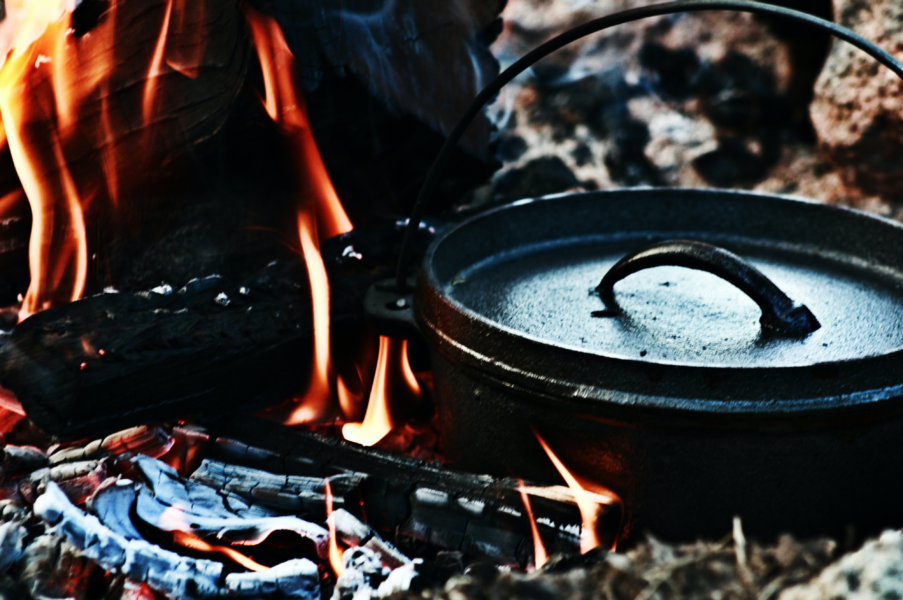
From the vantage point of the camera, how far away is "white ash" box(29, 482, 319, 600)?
4.16 ft

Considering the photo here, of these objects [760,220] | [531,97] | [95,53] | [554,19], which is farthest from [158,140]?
[554,19]

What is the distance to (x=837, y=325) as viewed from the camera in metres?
1.44

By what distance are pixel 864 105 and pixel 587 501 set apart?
233cm

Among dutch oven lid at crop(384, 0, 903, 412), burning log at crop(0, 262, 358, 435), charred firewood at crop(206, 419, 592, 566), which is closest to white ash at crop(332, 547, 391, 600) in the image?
charred firewood at crop(206, 419, 592, 566)

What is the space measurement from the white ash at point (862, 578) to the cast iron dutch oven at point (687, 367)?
23cm

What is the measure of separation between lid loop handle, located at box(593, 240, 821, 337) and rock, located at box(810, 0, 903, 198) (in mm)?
1787

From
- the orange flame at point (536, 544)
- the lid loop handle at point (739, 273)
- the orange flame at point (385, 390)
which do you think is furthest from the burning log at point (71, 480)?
the lid loop handle at point (739, 273)

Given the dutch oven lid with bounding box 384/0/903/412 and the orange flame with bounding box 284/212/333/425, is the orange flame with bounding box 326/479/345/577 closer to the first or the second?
the dutch oven lid with bounding box 384/0/903/412

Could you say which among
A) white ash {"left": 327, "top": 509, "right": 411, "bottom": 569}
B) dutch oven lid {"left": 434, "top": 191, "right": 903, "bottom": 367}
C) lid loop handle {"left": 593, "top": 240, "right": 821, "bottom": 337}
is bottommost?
white ash {"left": 327, "top": 509, "right": 411, "bottom": 569}

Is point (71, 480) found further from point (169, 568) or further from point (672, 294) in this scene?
point (672, 294)

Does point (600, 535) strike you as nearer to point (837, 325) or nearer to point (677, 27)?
point (837, 325)

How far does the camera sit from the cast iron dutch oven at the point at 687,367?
1.15 meters

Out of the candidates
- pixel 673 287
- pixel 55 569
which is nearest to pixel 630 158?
pixel 673 287

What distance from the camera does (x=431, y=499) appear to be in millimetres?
1456
